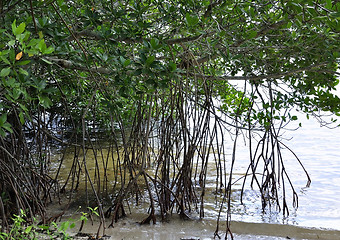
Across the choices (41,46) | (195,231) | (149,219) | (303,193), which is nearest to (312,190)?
(303,193)

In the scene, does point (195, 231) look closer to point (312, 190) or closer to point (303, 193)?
point (303, 193)

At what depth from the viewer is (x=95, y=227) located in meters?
3.12

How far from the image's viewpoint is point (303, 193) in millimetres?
4539

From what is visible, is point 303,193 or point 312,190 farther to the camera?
point 312,190

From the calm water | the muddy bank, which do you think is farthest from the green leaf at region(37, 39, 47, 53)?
the calm water

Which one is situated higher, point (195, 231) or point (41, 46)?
point (41, 46)

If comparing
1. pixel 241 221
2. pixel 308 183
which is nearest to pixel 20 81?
pixel 241 221

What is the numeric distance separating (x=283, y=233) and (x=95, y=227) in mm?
1544

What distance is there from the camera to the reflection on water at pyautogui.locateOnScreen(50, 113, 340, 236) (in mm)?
A: 3592

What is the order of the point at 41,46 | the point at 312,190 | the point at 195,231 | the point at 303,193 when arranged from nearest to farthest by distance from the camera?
the point at 41,46
the point at 195,231
the point at 303,193
the point at 312,190

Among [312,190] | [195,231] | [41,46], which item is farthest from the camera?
[312,190]

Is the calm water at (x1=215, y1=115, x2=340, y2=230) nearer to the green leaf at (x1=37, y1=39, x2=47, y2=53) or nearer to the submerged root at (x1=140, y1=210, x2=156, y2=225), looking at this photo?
the submerged root at (x1=140, y1=210, x2=156, y2=225)

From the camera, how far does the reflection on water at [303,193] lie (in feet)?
11.8

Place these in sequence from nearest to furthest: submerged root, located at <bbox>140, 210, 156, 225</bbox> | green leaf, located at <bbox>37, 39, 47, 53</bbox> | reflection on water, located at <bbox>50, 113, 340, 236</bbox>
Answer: green leaf, located at <bbox>37, 39, 47, 53</bbox>
submerged root, located at <bbox>140, 210, 156, 225</bbox>
reflection on water, located at <bbox>50, 113, 340, 236</bbox>
